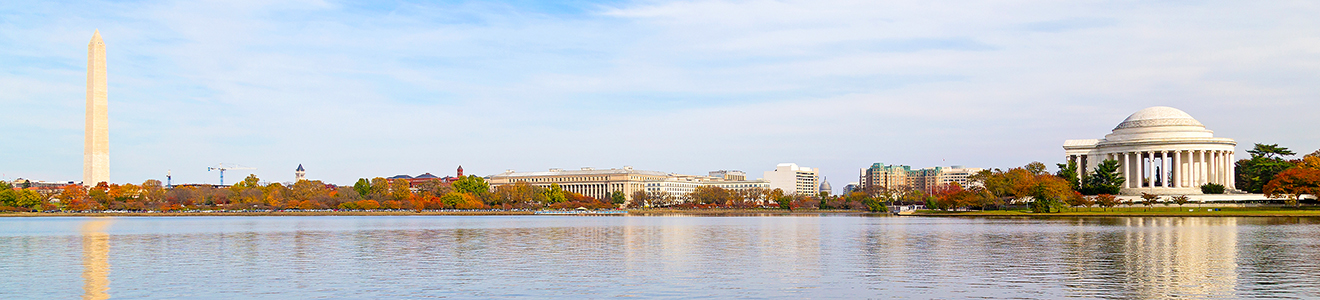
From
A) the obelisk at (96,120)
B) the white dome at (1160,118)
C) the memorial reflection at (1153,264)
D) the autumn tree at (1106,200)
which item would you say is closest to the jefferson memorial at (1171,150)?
the white dome at (1160,118)

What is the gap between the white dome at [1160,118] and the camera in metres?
121

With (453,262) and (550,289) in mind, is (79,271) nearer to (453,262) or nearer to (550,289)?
(453,262)

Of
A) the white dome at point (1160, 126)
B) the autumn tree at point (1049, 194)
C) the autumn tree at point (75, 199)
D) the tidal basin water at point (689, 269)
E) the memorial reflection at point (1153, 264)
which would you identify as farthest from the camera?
the autumn tree at point (75, 199)

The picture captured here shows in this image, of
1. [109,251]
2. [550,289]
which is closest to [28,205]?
[109,251]

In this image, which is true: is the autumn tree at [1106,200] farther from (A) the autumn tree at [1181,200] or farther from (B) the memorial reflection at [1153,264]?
(B) the memorial reflection at [1153,264]

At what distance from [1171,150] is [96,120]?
12994 centimetres

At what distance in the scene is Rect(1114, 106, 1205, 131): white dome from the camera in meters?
121

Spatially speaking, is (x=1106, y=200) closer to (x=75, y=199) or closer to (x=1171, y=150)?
(x=1171, y=150)

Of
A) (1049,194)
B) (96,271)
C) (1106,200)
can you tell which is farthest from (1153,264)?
(1049,194)

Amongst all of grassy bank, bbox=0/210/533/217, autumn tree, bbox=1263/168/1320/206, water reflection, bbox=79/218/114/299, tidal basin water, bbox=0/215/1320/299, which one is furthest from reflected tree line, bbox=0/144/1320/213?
water reflection, bbox=79/218/114/299

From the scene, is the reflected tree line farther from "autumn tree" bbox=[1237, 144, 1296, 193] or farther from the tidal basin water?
the tidal basin water

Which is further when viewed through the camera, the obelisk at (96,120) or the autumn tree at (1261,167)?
the obelisk at (96,120)

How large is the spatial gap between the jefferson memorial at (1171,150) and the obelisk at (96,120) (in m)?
119

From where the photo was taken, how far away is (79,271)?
33.9 m
